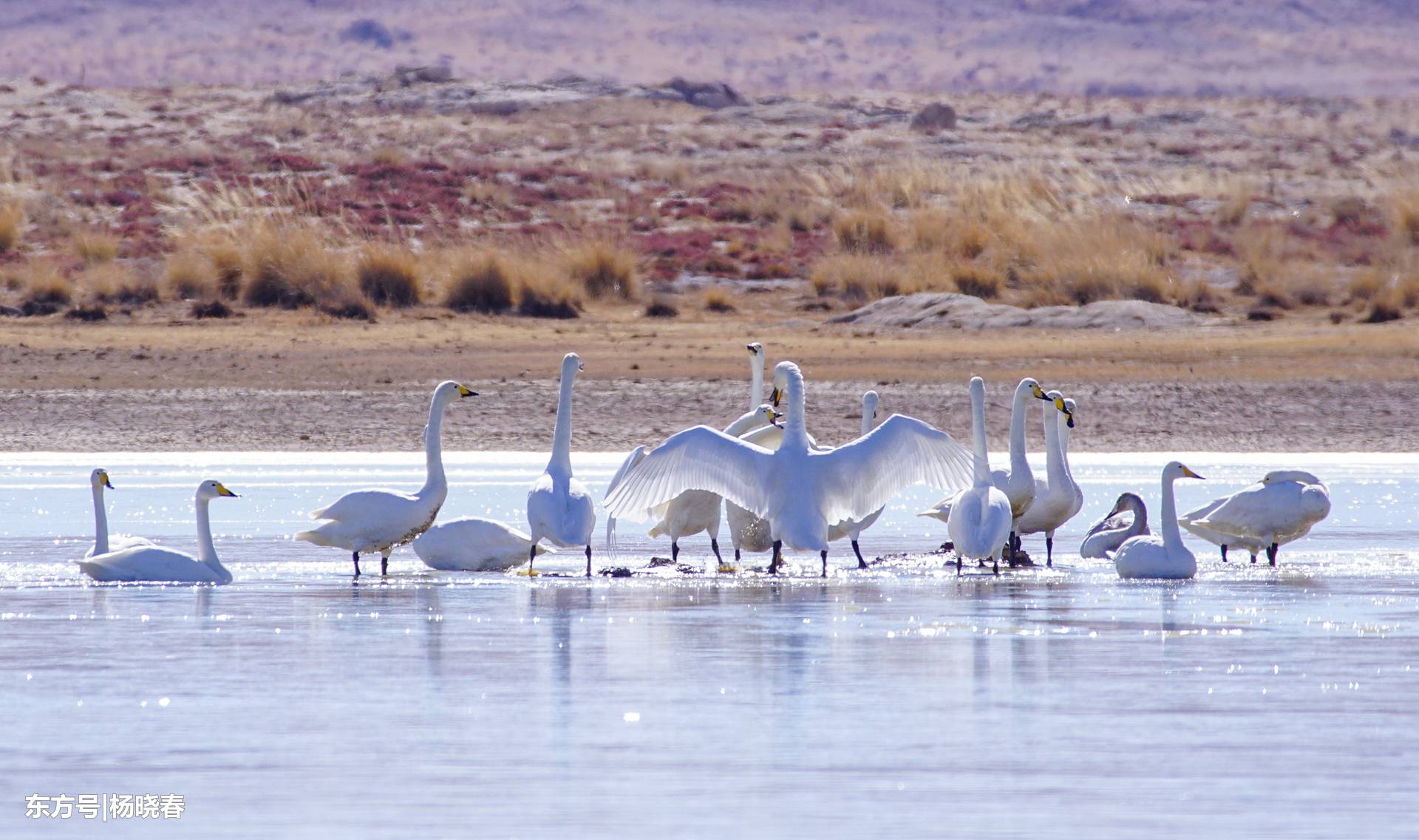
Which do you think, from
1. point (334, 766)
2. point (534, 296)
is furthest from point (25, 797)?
point (534, 296)

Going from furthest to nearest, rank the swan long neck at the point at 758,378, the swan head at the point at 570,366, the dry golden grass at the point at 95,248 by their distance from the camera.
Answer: the dry golden grass at the point at 95,248, the swan long neck at the point at 758,378, the swan head at the point at 570,366

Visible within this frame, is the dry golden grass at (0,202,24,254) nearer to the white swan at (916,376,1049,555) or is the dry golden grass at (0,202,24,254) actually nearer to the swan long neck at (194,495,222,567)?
the swan long neck at (194,495,222,567)

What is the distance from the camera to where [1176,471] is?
10820mm

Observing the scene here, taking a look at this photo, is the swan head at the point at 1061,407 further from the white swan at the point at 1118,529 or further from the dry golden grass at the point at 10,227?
the dry golden grass at the point at 10,227

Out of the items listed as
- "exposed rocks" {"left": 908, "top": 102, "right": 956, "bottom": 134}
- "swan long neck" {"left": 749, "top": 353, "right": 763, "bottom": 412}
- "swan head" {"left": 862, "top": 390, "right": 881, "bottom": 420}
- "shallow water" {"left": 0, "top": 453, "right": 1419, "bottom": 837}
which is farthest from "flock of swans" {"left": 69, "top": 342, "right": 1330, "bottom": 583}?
"exposed rocks" {"left": 908, "top": 102, "right": 956, "bottom": 134}

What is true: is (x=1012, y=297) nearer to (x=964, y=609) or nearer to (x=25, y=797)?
(x=964, y=609)

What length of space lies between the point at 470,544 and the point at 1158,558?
3139 millimetres

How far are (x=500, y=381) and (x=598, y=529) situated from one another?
6.44 meters

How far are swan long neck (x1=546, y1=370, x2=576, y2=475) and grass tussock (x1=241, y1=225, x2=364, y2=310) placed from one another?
12.8 metres

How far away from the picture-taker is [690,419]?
59.2ft

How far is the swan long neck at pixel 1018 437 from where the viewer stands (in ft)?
36.4

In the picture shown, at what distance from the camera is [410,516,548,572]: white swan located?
10.4 meters

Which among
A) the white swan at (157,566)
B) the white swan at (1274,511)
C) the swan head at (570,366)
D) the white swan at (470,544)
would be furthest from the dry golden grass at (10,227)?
the white swan at (1274,511)

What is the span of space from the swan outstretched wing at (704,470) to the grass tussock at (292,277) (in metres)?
14.0
